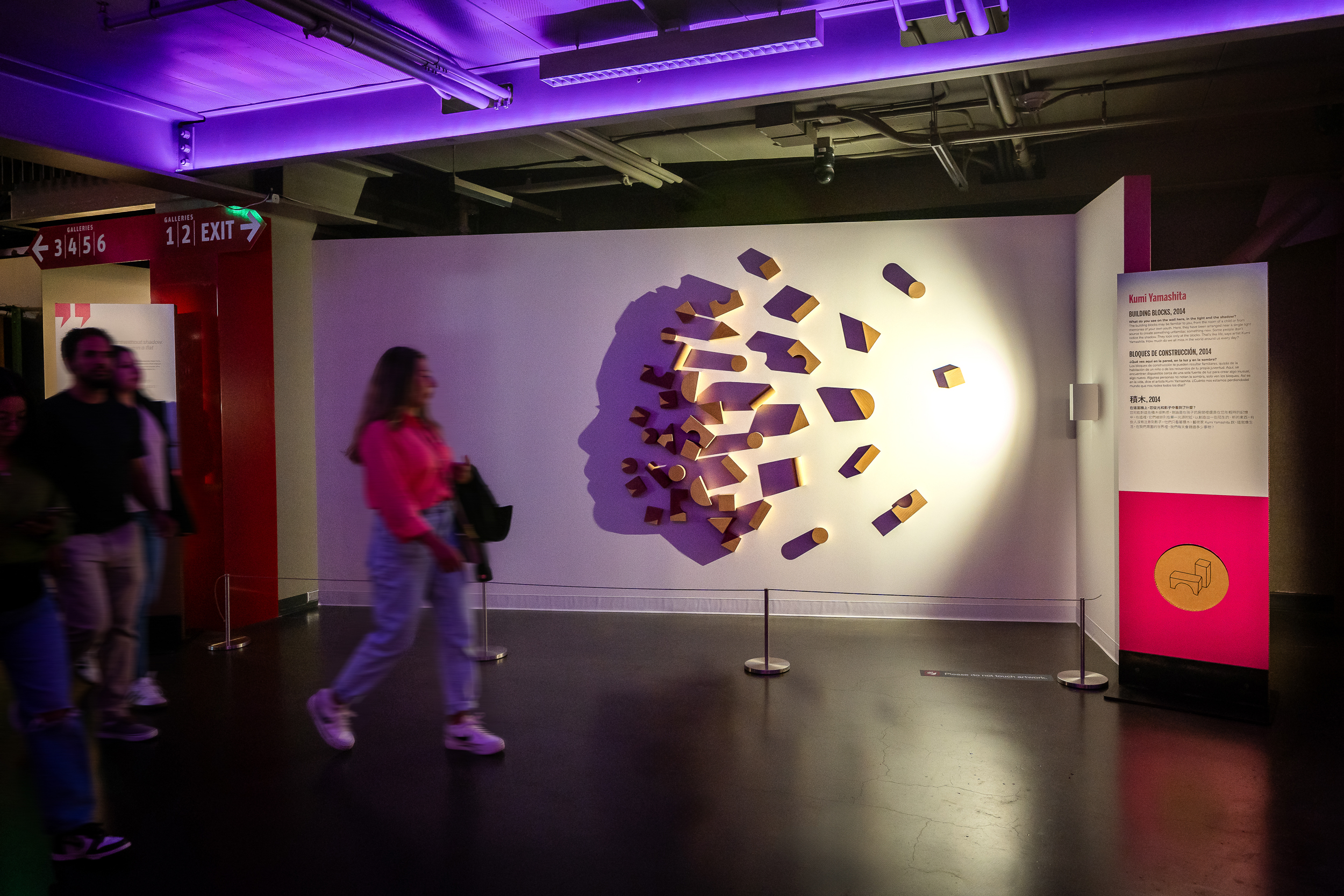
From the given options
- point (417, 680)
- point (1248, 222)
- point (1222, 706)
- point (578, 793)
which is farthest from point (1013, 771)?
point (1248, 222)

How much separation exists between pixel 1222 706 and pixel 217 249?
6.14 meters

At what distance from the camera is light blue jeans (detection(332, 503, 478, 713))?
3.32 metres

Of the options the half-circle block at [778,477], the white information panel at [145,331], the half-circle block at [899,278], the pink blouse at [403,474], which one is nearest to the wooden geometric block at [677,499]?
the half-circle block at [778,477]

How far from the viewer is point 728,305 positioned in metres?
6.02

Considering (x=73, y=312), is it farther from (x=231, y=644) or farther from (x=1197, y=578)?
(x=1197, y=578)

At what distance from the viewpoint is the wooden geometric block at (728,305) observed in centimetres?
601

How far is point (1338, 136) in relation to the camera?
565 cm

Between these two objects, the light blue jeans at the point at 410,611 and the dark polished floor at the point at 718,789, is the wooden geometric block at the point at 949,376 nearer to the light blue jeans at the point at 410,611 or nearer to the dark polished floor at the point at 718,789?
the dark polished floor at the point at 718,789

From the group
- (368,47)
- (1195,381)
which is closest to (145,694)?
(368,47)

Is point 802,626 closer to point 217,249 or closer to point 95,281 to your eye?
point 217,249

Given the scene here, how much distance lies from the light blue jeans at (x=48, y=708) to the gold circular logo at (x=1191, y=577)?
14.3 ft

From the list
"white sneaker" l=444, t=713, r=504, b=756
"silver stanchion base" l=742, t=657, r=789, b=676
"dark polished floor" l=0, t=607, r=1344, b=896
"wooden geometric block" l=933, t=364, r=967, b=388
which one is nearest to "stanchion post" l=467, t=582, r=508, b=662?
"dark polished floor" l=0, t=607, r=1344, b=896

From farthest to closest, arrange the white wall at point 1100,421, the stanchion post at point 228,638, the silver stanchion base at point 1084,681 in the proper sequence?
1. the stanchion post at point 228,638
2. the white wall at point 1100,421
3. the silver stanchion base at point 1084,681

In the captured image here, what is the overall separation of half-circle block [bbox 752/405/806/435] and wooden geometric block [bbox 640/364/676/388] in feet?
2.03
